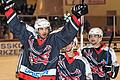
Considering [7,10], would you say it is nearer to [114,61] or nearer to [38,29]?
[38,29]

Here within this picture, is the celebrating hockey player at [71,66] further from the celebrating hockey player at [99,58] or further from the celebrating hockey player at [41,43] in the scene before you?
the celebrating hockey player at [99,58]

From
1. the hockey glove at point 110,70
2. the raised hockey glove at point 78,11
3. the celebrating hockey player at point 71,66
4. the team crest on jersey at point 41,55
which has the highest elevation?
the raised hockey glove at point 78,11

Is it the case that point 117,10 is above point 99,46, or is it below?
below

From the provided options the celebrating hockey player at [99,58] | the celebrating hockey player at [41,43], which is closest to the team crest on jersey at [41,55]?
the celebrating hockey player at [41,43]

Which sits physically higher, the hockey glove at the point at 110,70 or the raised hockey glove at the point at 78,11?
the raised hockey glove at the point at 78,11

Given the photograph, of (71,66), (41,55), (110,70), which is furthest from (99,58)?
(41,55)

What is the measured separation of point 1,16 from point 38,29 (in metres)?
7.95

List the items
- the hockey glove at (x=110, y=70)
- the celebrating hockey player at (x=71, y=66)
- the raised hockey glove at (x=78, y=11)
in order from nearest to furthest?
the raised hockey glove at (x=78, y=11)
the celebrating hockey player at (x=71, y=66)
the hockey glove at (x=110, y=70)

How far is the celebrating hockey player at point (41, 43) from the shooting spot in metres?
4.03

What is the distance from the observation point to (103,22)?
12383 millimetres

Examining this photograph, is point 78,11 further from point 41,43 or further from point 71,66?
point 71,66

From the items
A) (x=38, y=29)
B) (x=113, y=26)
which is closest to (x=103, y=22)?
(x=113, y=26)

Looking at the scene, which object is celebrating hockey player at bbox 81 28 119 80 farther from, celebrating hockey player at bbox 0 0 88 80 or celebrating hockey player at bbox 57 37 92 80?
celebrating hockey player at bbox 0 0 88 80

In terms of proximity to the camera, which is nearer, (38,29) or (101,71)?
(38,29)
